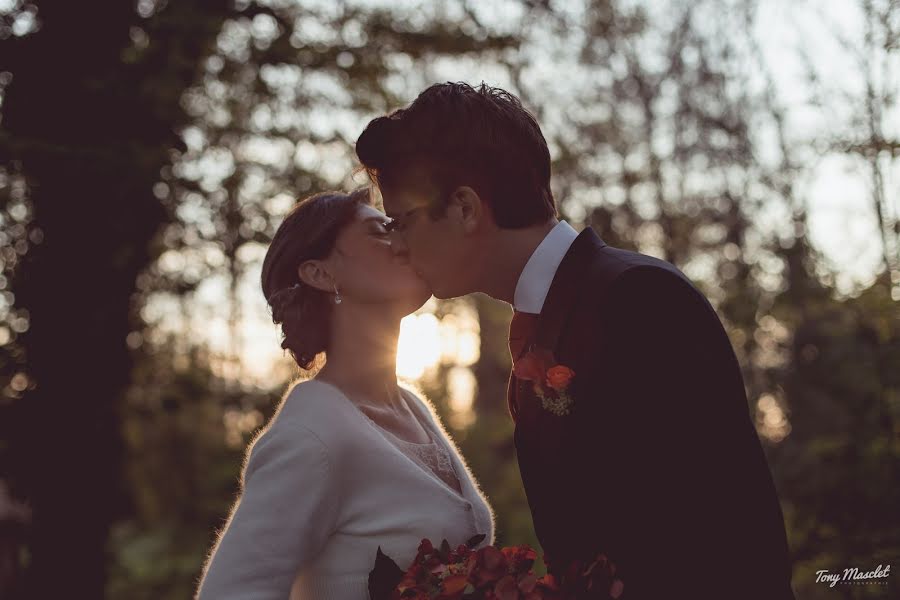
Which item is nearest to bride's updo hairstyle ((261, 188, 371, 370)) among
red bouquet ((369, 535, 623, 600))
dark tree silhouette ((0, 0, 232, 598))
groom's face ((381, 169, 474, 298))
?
groom's face ((381, 169, 474, 298))

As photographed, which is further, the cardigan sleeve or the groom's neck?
the groom's neck

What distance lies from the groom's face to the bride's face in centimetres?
14

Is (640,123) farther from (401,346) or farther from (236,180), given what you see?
(401,346)

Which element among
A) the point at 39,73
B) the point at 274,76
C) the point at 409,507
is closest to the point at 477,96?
the point at 409,507

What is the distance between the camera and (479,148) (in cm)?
274

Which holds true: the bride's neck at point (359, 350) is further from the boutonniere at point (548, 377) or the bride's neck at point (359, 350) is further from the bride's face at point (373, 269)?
the boutonniere at point (548, 377)

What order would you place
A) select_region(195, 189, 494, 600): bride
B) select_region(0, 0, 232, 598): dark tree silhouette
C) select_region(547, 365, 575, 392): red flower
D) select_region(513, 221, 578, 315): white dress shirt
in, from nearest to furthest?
select_region(547, 365, 575, 392): red flower, select_region(195, 189, 494, 600): bride, select_region(513, 221, 578, 315): white dress shirt, select_region(0, 0, 232, 598): dark tree silhouette

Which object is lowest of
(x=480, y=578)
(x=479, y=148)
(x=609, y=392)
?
(x=480, y=578)

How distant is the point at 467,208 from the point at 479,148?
0.20 m

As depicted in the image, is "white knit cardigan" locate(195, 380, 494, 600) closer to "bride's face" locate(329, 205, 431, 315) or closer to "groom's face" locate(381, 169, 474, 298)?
"bride's face" locate(329, 205, 431, 315)

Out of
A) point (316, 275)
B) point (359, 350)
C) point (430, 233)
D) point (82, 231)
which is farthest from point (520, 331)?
point (82, 231)

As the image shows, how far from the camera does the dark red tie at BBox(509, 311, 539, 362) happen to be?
260 cm

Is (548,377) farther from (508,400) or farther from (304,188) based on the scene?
(304,188)

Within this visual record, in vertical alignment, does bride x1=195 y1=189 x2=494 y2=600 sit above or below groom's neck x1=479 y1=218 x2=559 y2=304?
below
